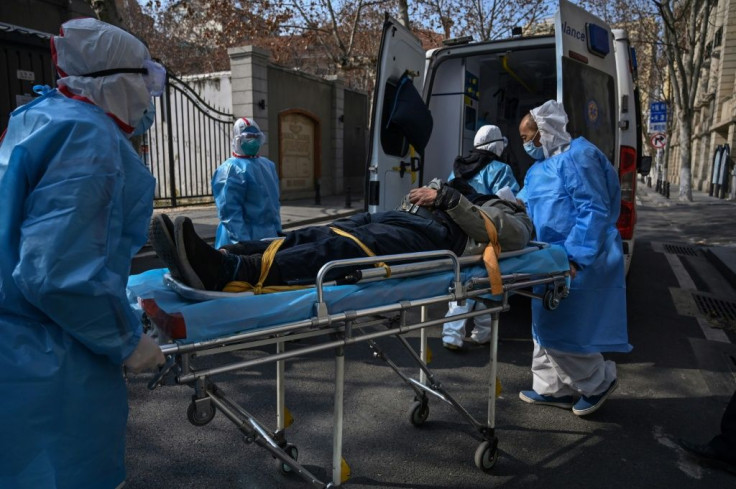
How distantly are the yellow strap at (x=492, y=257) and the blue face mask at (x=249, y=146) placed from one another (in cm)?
255

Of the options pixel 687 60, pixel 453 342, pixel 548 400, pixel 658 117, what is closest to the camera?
pixel 548 400

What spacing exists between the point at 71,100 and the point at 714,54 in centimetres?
3273

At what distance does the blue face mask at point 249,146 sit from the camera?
472 centimetres

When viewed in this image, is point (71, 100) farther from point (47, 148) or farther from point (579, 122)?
point (579, 122)

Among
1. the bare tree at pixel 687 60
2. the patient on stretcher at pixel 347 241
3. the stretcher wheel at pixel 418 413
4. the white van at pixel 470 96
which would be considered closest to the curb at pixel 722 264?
the white van at pixel 470 96

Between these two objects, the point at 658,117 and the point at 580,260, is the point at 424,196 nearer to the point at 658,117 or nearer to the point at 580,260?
the point at 580,260

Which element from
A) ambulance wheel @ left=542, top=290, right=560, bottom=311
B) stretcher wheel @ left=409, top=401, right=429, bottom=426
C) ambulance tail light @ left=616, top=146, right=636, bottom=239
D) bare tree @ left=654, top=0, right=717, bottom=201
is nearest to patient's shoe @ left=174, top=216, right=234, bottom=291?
stretcher wheel @ left=409, top=401, right=429, bottom=426

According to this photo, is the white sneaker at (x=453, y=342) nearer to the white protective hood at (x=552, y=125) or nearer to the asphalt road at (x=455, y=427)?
the asphalt road at (x=455, y=427)

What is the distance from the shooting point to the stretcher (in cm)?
188

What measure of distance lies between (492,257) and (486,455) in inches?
38.8

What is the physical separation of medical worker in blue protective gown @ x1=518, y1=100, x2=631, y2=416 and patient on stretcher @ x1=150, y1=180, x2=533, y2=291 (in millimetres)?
321

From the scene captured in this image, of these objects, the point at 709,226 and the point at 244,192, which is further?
the point at 709,226

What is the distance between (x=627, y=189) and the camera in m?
5.01

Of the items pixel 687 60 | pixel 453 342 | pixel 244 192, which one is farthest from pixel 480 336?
pixel 687 60
